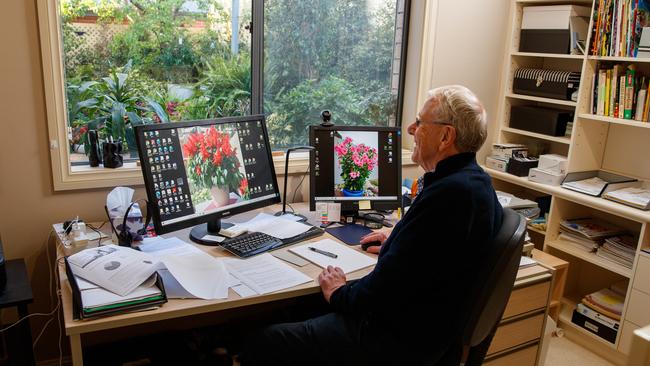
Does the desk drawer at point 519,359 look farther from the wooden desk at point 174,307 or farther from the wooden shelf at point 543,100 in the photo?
the wooden shelf at point 543,100

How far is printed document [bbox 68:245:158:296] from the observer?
1.60 metres

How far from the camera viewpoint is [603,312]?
9.03ft

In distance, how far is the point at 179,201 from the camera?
197cm

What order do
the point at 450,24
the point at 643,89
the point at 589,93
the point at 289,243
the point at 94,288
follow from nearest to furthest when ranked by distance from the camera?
1. the point at 94,288
2. the point at 289,243
3. the point at 643,89
4. the point at 589,93
5. the point at 450,24

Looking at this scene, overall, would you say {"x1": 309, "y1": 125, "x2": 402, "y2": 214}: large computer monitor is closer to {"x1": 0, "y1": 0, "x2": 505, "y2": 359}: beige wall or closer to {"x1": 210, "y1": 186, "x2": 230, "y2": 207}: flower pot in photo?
{"x1": 210, "y1": 186, "x2": 230, "y2": 207}: flower pot in photo

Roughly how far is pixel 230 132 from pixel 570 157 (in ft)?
6.15

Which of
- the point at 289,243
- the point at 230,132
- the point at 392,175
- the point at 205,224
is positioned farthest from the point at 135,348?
the point at 392,175

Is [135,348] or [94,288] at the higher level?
[94,288]

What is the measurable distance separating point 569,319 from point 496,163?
978mm

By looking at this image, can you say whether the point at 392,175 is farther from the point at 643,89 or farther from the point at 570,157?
the point at 643,89

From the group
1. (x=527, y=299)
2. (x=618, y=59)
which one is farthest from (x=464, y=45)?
(x=527, y=299)

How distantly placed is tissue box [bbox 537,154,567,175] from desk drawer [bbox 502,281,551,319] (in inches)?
38.5

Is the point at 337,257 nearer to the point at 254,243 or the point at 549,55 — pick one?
the point at 254,243

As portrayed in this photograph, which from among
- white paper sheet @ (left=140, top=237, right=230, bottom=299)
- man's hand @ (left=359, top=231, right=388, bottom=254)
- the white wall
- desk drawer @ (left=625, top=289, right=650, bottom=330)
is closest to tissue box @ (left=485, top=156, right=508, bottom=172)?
the white wall
